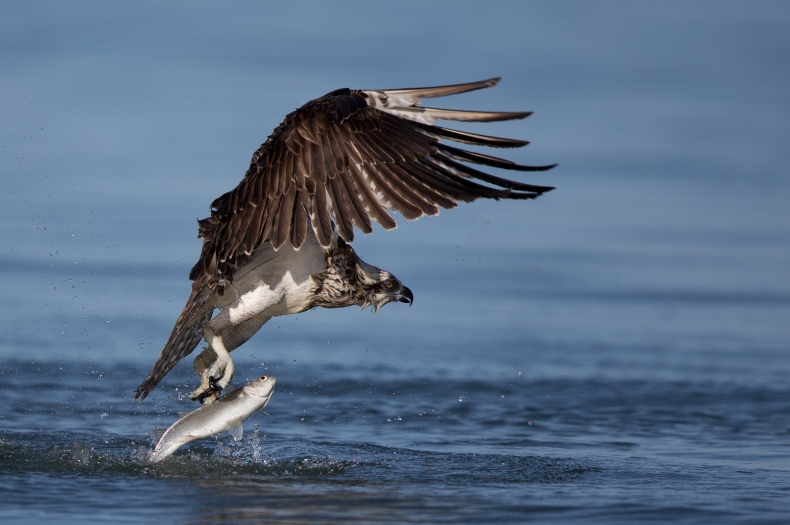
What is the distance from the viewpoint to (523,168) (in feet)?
19.1

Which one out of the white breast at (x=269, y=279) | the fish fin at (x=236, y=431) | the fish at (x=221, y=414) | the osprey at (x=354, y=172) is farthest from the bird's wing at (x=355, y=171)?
the fish fin at (x=236, y=431)

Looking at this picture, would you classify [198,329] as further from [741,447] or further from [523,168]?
[741,447]

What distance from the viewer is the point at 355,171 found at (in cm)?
611

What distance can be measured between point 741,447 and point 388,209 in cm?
330

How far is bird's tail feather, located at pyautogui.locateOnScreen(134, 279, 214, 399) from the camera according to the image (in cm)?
686

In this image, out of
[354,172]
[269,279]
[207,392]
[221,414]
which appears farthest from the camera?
[269,279]

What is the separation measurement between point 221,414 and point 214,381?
1.36 feet

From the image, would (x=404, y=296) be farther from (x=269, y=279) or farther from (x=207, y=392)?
(x=207, y=392)

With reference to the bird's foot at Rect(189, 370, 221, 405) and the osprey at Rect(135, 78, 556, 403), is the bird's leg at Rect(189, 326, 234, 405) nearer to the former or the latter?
the bird's foot at Rect(189, 370, 221, 405)

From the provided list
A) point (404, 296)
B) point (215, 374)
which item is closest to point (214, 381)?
point (215, 374)

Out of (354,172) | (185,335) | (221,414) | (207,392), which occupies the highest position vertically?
(354,172)

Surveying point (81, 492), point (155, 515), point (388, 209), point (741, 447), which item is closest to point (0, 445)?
point (81, 492)

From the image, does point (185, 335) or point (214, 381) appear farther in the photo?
point (185, 335)

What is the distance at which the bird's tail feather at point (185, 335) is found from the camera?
6855 millimetres
